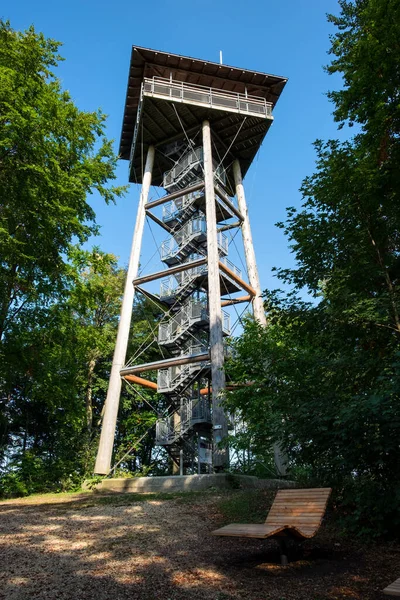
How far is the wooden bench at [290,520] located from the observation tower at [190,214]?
8.12 meters

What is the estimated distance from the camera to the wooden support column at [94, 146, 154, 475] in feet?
49.3

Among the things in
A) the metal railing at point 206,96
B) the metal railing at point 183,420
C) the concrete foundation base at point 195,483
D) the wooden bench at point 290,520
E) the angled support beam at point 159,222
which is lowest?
the wooden bench at point 290,520

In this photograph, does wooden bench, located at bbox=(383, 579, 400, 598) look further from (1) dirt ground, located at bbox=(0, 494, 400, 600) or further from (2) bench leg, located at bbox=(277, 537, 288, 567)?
(2) bench leg, located at bbox=(277, 537, 288, 567)

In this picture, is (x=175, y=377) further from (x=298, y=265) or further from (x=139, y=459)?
(x=139, y=459)

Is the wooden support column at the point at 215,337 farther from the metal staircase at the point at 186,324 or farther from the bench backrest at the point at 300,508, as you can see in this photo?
the bench backrest at the point at 300,508

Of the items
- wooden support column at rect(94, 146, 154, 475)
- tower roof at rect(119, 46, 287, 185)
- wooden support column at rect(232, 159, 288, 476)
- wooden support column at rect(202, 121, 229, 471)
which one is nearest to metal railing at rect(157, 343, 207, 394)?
wooden support column at rect(94, 146, 154, 475)

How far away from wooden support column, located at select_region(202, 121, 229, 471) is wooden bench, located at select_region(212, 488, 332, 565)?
20.5 ft

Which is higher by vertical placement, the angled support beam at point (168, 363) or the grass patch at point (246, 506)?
the angled support beam at point (168, 363)

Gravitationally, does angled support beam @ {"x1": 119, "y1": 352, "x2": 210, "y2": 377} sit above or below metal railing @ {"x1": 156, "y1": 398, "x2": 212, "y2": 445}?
above

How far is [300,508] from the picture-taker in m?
5.43

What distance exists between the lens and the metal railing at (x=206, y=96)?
19797 mm

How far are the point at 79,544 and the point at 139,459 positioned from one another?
2455 cm

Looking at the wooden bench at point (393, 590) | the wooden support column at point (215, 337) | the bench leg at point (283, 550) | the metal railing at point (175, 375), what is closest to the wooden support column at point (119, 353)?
the metal railing at point (175, 375)

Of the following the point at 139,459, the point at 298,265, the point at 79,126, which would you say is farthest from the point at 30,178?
the point at 139,459
